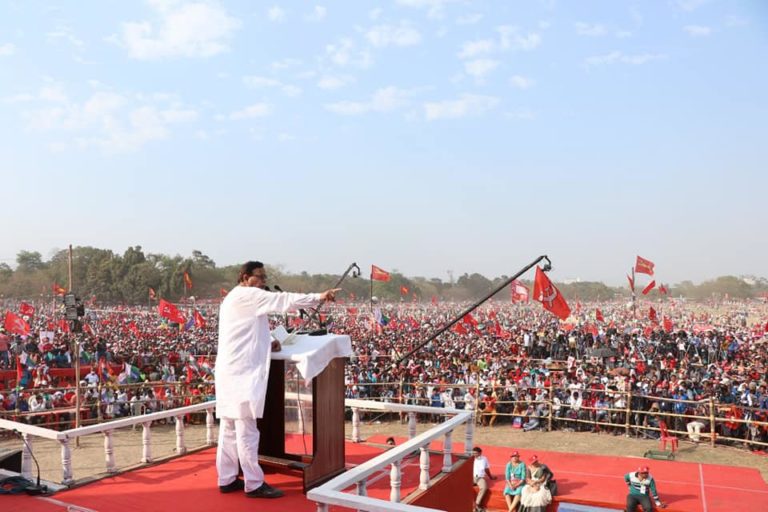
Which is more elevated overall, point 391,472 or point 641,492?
point 391,472

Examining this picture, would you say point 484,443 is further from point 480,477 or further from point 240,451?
point 240,451

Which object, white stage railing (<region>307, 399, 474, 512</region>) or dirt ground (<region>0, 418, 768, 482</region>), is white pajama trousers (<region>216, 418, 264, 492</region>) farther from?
dirt ground (<region>0, 418, 768, 482</region>)

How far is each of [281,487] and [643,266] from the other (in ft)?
98.8

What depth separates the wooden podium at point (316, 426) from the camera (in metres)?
5.22

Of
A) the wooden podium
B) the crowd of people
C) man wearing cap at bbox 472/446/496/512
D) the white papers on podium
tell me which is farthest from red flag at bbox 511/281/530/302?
the white papers on podium

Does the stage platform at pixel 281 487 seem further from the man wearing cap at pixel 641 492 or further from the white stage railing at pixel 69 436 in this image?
the man wearing cap at pixel 641 492

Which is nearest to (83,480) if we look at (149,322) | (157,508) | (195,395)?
(157,508)

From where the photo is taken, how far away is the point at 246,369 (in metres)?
4.86

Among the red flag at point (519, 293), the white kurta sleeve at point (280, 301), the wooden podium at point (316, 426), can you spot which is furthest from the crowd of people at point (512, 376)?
the white kurta sleeve at point (280, 301)

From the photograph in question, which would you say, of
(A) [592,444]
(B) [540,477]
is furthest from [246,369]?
(A) [592,444]

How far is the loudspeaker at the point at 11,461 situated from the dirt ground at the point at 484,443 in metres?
6.05

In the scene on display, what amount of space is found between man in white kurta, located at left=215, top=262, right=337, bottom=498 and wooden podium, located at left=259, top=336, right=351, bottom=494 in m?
0.32

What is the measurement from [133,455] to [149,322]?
30736mm

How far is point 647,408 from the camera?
1620 centimetres
